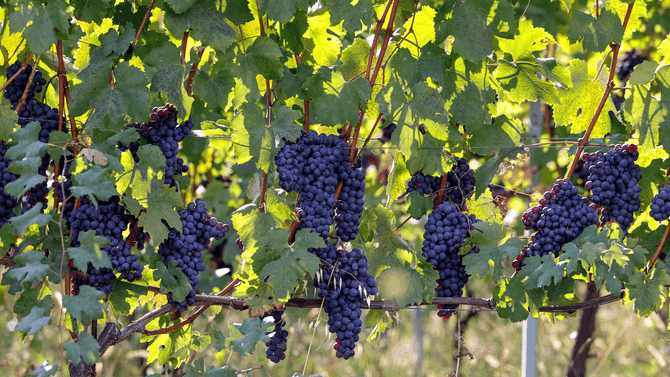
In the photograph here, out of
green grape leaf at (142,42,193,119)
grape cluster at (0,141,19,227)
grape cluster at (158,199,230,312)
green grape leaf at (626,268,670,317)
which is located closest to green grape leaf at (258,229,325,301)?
grape cluster at (158,199,230,312)

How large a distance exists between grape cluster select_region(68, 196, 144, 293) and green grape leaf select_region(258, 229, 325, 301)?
0.36 m

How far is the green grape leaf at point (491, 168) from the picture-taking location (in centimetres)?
161

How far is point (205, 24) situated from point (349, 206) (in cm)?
62

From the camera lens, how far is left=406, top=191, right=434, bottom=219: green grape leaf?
5.46 ft

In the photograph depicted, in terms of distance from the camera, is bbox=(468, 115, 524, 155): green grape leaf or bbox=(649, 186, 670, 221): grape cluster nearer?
bbox=(649, 186, 670, 221): grape cluster

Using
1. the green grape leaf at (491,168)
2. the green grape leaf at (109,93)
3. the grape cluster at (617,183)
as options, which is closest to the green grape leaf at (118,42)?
the green grape leaf at (109,93)

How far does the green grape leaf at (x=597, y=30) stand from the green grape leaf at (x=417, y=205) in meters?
0.61

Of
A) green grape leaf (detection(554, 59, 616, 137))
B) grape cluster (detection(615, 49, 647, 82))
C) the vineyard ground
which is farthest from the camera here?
the vineyard ground

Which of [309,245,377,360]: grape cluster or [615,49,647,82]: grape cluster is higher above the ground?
[615,49,647,82]: grape cluster

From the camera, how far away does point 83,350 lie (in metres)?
1.26

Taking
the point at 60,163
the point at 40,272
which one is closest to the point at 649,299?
the point at 40,272

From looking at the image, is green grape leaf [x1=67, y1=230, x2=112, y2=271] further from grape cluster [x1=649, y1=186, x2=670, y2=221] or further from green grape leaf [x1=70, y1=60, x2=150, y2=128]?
grape cluster [x1=649, y1=186, x2=670, y2=221]

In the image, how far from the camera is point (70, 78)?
180 centimetres

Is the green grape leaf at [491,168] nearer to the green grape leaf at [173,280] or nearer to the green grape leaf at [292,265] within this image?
the green grape leaf at [292,265]
